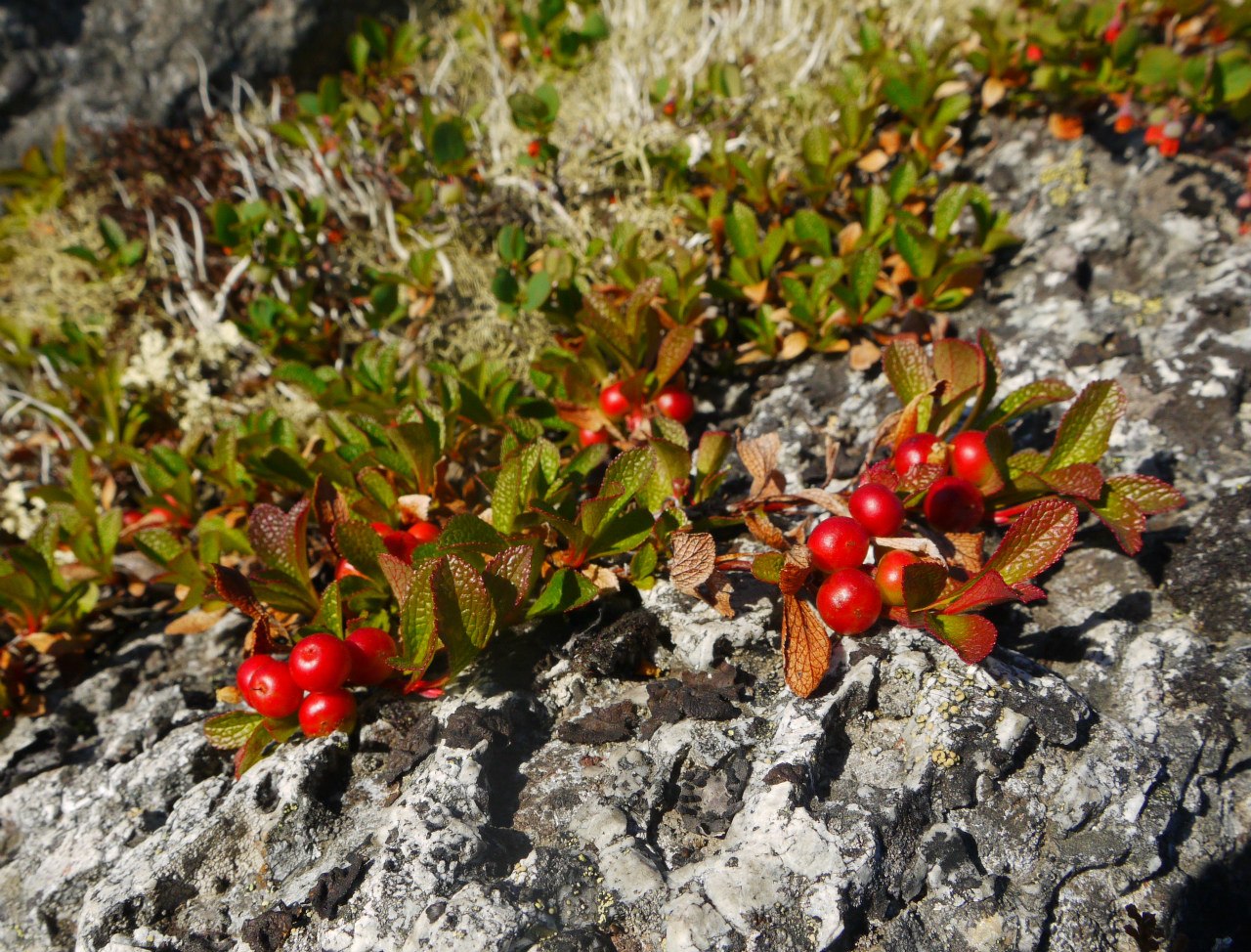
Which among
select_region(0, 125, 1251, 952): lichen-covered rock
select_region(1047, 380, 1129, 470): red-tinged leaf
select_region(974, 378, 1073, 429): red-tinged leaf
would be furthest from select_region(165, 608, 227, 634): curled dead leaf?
select_region(1047, 380, 1129, 470): red-tinged leaf

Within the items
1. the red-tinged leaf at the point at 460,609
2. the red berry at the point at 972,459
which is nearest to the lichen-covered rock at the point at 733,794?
the red-tinged leaf at the point at 460,609

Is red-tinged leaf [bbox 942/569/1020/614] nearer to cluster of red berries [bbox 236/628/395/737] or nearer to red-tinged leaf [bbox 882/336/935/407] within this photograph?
red-tinged leaf [bbox 882/336/935/407]

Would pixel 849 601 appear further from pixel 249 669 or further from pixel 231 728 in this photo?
pixel 231 728

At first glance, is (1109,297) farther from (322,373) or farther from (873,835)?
(322,373)

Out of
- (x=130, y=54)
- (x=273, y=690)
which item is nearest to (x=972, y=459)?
(x=273, y=690)

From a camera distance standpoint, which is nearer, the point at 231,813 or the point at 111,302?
the point at 231,813

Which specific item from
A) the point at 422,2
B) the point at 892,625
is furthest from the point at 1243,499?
the point at 422,2

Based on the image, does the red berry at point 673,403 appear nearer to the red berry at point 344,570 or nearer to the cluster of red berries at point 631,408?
the cluster of red berries at point 631,408
